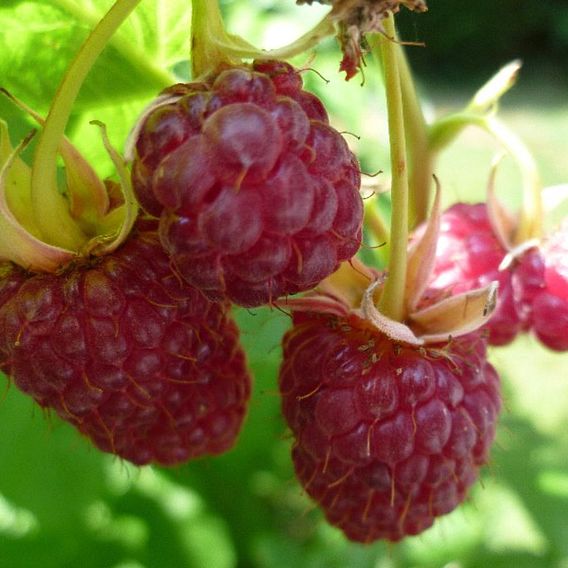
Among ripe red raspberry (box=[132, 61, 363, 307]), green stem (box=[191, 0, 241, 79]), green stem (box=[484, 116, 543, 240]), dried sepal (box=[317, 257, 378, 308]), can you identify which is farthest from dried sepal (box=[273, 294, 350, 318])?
green stem (box=[484, 116, 543, 240])

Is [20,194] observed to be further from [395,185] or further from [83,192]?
[395,185]

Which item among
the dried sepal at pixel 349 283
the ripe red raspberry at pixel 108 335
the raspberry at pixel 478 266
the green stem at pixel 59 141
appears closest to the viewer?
the green stem at pixel 59 141

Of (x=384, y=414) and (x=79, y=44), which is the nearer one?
(x=384, y=414)

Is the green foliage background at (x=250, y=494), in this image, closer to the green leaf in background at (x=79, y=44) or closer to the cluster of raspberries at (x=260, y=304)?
the green leaf in background at (x=79, y=44)

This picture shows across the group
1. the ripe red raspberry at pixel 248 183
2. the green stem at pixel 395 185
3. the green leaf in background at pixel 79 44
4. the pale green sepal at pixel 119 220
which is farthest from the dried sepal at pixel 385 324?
the green leaf in background at pixel 79 44

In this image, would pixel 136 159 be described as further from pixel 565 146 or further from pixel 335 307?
pixel 565 146

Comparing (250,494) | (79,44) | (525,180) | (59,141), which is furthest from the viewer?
(250,494)

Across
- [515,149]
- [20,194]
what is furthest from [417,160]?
[20,194]

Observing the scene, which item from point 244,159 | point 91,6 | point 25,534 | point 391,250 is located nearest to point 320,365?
point 391,250
